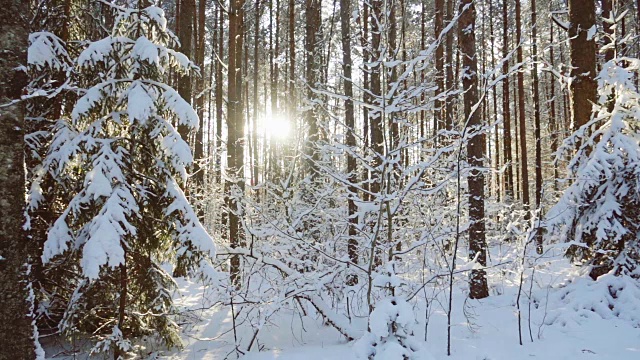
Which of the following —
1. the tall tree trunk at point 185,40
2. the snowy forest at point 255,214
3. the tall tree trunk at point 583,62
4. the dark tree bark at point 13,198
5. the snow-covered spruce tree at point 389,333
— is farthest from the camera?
the tall tree trunk at point 185,40

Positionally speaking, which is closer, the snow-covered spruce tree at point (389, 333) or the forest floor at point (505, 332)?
the snow-covered spruce tree at point (389, 333)

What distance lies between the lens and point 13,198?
13.0ft

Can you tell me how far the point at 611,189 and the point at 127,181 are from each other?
712 centimetres

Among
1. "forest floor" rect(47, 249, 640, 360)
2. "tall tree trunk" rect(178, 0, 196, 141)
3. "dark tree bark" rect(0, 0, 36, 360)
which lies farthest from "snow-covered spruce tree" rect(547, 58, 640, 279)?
"tall tree trunk" rect(178, 0, 196, 141)

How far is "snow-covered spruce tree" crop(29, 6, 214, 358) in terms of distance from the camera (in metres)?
4.70

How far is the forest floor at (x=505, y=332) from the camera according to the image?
480 centimetres

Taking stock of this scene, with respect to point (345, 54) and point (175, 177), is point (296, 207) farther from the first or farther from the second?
point (345, 54)

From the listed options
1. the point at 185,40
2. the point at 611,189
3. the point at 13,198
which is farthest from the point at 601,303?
the point at 185,40

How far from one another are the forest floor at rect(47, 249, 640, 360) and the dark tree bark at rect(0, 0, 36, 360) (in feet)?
5.73

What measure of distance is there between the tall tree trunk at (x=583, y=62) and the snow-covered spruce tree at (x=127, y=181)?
6.52 metres

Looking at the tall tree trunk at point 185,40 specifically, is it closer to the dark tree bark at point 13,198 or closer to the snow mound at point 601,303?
the dark tree bark at point 13,198

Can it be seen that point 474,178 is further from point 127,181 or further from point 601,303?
point 127,181

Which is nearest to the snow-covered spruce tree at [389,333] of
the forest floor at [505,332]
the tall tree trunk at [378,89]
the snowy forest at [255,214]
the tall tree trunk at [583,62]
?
the snowy forest at [255,214]

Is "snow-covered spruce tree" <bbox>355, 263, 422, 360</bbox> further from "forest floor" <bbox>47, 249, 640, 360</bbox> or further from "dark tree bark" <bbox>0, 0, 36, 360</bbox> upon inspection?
"dark tree bark" <bbox>0, 0, 36, 360</bbox>
